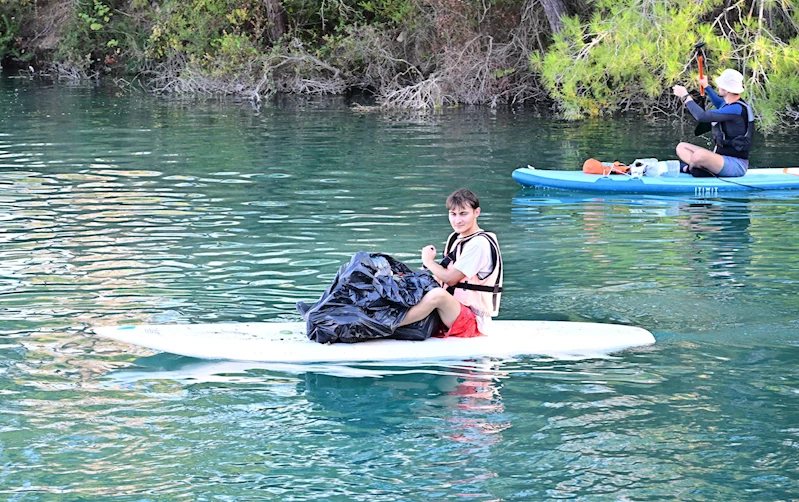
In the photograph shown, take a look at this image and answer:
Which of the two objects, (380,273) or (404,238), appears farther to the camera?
(404,238)

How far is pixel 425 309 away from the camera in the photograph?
6625mm

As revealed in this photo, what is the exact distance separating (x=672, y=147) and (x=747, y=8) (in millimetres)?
2448

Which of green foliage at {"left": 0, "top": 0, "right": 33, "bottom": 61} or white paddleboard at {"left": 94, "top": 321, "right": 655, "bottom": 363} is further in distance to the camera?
green foliage at {"left": 0, "top": 0, "right": 33, "bottom": 61}

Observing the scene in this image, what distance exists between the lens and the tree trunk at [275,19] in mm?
24906

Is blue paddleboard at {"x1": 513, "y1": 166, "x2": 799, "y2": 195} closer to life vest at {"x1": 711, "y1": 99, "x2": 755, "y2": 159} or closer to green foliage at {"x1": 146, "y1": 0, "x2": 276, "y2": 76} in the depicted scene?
life vest at {"x1": 711, "y1": 99, "x2": 755, "y2": 159}

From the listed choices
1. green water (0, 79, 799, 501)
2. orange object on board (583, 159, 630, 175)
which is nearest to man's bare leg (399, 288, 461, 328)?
green water (0, 79, 799, 501)

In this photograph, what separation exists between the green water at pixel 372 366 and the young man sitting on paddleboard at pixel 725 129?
63 cm

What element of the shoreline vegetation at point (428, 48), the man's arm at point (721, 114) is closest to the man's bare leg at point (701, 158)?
the man's arm at point (721, 114)

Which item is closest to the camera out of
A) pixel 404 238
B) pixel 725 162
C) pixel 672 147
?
pixel 404 238

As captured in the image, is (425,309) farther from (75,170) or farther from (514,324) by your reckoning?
(75,170)

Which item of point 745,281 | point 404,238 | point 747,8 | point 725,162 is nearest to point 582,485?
point 745,281

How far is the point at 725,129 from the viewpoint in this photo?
1248cm

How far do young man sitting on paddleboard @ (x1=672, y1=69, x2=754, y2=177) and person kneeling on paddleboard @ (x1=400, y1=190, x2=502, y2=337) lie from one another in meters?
6.14

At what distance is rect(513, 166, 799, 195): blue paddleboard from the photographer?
41.2ft
